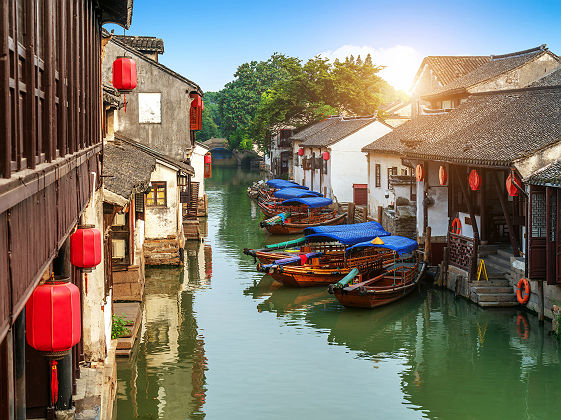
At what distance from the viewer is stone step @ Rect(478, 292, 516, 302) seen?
778 inches

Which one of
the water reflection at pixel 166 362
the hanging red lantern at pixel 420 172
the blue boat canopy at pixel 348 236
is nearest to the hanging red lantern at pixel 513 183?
the blue boat canopy at pixel 348 236

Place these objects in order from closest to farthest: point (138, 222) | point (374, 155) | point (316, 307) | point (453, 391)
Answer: point (453, 391), point (316, 307), point (138, 222), point (374, 155)

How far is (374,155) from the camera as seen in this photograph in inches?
1390

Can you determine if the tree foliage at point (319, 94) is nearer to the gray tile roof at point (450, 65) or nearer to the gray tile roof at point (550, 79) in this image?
the gray tile roof at point (450, 65)

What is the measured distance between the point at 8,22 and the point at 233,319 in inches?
630

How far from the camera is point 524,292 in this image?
18812 millimetres

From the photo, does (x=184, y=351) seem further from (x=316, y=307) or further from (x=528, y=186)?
(x=528, y=186)

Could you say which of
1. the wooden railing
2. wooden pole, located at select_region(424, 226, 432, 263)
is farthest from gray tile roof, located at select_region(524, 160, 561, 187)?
wooden pole, located at select_region(424, 226, 432, 263)

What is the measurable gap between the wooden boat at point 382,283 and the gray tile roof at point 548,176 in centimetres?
542

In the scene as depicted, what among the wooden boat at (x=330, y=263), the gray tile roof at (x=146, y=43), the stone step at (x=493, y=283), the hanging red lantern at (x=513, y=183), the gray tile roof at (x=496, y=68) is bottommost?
the stone step at (x=493, y=283)

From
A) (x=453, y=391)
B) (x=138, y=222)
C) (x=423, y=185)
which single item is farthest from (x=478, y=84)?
(x=453, y=391)

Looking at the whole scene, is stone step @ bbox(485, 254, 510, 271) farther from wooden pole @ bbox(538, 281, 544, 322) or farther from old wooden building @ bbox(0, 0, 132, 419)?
old wooden building @ bbox(0, 0, 132, 419)

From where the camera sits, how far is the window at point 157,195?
26109mm

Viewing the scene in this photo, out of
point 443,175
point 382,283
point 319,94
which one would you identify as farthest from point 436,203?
point 319,94
